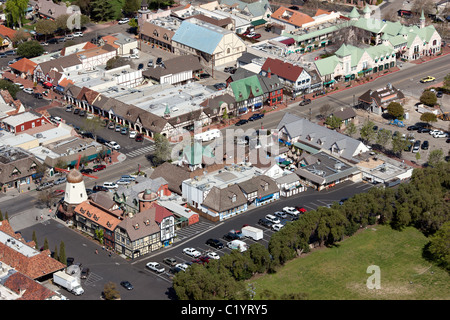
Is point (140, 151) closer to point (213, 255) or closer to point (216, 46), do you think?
point (213, 255)

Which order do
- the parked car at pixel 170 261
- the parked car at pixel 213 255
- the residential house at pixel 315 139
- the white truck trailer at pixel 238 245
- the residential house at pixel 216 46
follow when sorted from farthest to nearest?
1. the residential house at pixel 216 46
2. the residential house at pixel 315 139
3. the white truck trailer at pixel 238 245
4. the parked car at pixel 213 255
5. the parked car at pixel 170 261

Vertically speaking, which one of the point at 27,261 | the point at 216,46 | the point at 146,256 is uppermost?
the point at 216,46

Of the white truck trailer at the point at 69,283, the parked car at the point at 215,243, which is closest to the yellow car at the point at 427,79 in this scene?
the parked car at the point at 215,243

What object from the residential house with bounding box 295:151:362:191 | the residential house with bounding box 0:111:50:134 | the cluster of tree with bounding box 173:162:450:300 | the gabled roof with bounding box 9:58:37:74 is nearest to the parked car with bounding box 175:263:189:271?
the cluster of tree with bounding box 173:162:450:300

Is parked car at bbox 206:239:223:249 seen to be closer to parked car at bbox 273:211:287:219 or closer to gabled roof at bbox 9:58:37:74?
parked car at bbox 273:211:287:219

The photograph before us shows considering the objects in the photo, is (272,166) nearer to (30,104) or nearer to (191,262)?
(191,262)

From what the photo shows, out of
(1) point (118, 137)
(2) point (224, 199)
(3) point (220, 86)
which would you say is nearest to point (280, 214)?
(2) point (224, 199)

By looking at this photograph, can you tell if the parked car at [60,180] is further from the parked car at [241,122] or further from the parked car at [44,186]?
the parked car at [241,122]
